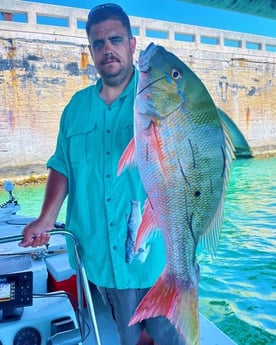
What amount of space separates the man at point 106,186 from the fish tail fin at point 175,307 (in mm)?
476

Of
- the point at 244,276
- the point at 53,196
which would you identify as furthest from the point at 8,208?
the point at 244,276

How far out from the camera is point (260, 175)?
1301 centimetres

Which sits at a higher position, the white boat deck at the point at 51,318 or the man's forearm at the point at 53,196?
the man's forearm at the point at 53,196

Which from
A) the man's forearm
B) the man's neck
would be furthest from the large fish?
the man's forearm

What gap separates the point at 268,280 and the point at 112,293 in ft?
11.1

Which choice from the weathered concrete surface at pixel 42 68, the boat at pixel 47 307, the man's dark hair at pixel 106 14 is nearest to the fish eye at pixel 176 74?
the man's dark hair at pixel 106 14

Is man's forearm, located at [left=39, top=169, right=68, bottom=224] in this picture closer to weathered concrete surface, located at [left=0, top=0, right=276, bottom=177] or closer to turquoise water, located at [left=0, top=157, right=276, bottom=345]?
turquoise water, located at [left=0, top=157, right=276, bottom=345]

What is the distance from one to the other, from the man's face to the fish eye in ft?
1.73

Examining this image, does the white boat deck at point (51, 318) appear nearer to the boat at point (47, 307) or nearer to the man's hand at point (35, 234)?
the boat at point (47, 307)

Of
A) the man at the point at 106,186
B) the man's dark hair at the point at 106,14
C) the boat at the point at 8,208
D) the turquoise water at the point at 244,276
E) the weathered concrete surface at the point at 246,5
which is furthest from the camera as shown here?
the boat at the point at 8,208

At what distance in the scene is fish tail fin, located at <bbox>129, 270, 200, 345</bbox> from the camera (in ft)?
3.38

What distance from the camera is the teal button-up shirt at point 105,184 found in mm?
1518

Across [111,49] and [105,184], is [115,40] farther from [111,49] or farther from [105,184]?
[105,184]

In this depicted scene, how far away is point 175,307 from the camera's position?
40.8 inches
